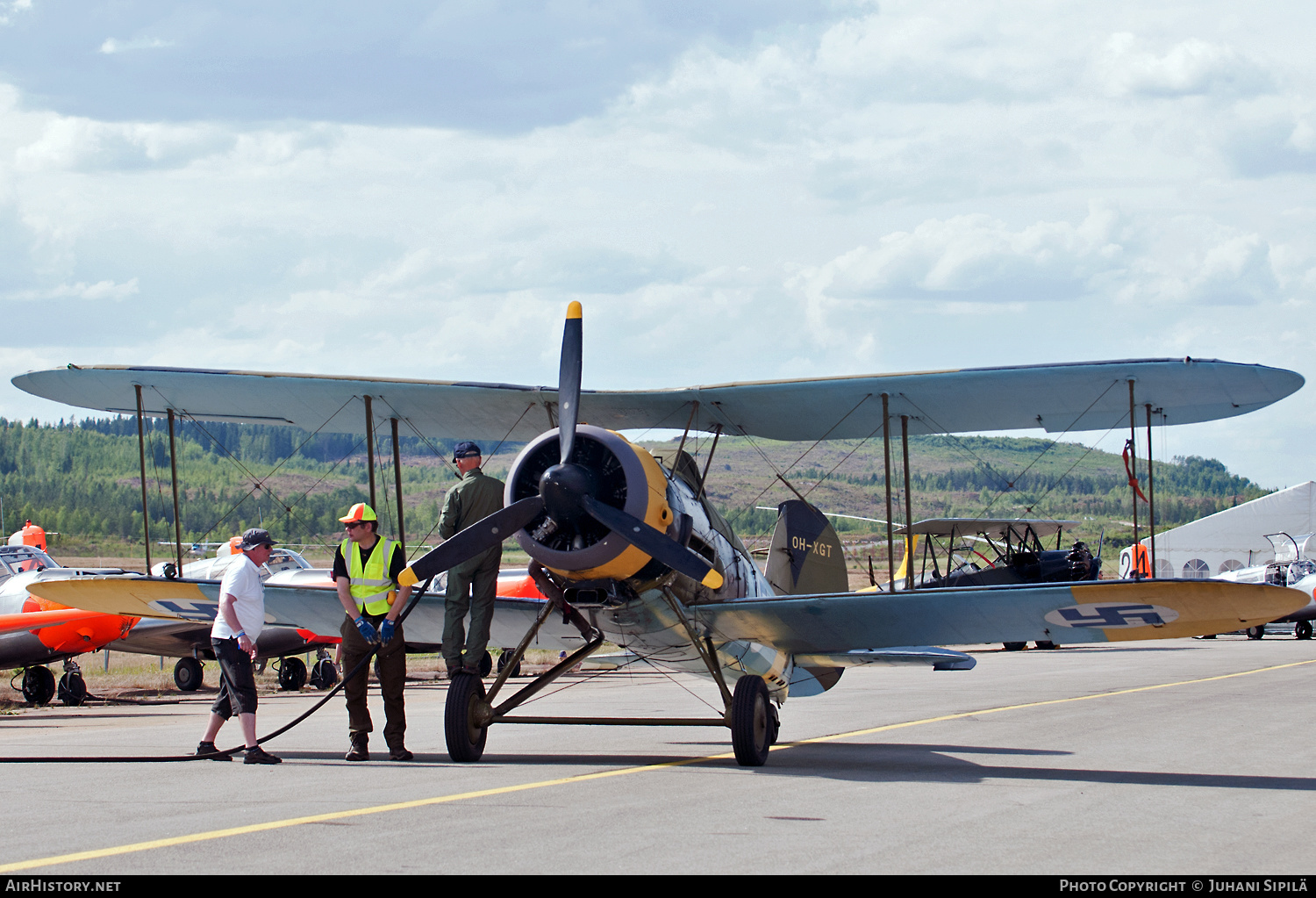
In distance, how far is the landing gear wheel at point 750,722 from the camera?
8.80m

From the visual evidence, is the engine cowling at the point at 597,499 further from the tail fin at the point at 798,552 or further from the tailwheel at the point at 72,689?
the tailwheel at the point at 72,689

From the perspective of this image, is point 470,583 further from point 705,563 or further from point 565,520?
point 705,563

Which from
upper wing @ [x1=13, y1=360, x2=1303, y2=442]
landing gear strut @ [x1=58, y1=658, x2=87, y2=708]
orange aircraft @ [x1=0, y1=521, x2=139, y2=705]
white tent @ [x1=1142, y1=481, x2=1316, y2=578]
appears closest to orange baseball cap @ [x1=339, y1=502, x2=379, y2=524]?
upper wing @ [x1=13, y1=360, x2=1303, y2=442]

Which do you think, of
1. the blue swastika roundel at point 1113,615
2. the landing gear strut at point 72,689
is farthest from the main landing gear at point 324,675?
the blue swastika roundel at point 1113,615

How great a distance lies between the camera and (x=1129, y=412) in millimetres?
16047

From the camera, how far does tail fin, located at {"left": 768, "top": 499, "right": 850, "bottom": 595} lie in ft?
41.6

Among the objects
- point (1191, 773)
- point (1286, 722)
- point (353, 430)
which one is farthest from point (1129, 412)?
point (353, 430)

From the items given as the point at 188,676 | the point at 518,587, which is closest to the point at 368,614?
the point at 188,676

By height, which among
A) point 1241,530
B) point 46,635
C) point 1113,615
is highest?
point 1113,615

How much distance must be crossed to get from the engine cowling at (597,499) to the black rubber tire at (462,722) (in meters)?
1.17

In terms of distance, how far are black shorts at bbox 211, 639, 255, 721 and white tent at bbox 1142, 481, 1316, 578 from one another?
64.2 metres

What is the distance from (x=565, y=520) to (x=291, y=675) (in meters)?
14.0

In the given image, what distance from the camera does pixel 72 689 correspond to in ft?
57.5

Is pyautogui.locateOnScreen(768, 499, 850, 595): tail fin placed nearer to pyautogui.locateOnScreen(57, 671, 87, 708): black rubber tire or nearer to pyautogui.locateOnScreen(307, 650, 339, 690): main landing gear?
pyautogui.locateOnScreen(57, 671, 87, 708): black rubber tire
